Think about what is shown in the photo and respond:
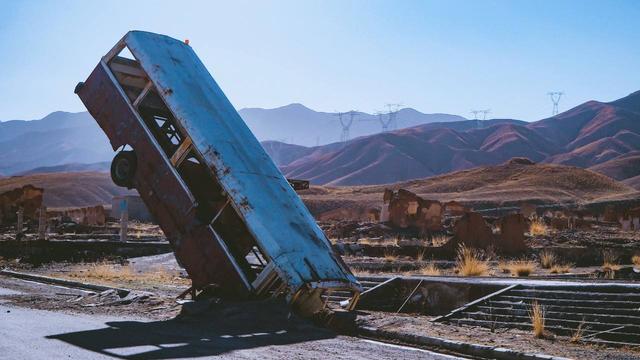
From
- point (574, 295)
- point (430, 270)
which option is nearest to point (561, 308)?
point (574, 295)

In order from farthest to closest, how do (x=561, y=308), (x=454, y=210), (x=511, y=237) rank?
(x=454, y=210) < (x=511, y=237) < (x=561, y=308)

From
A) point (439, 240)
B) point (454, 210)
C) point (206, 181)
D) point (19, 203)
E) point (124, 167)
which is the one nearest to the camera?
point (124, 167)

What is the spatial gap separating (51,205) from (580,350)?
109 metres

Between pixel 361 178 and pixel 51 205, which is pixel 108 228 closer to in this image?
pixel 51 205

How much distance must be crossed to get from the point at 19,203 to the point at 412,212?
3019 centimetres

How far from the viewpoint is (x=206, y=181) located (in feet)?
48.5

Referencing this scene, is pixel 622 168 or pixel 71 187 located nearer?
pixel 71 187

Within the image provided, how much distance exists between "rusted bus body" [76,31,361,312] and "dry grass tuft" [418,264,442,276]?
686 centimetres

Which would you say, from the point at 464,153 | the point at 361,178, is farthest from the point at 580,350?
the point at 464,153

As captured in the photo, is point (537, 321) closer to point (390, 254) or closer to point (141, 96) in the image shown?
point (141, 96)

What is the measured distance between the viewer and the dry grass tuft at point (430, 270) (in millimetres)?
19625

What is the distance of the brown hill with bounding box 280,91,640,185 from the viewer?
484ft

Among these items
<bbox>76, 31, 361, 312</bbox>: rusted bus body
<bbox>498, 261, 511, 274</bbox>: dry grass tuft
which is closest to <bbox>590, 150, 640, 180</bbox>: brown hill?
<bbox>498, 261, 511, 274</bbox>: dry grass tuft

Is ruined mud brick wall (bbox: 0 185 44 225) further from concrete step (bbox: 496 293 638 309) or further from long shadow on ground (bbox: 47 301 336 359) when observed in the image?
concrete step (bbox: 496 293 638 309)
